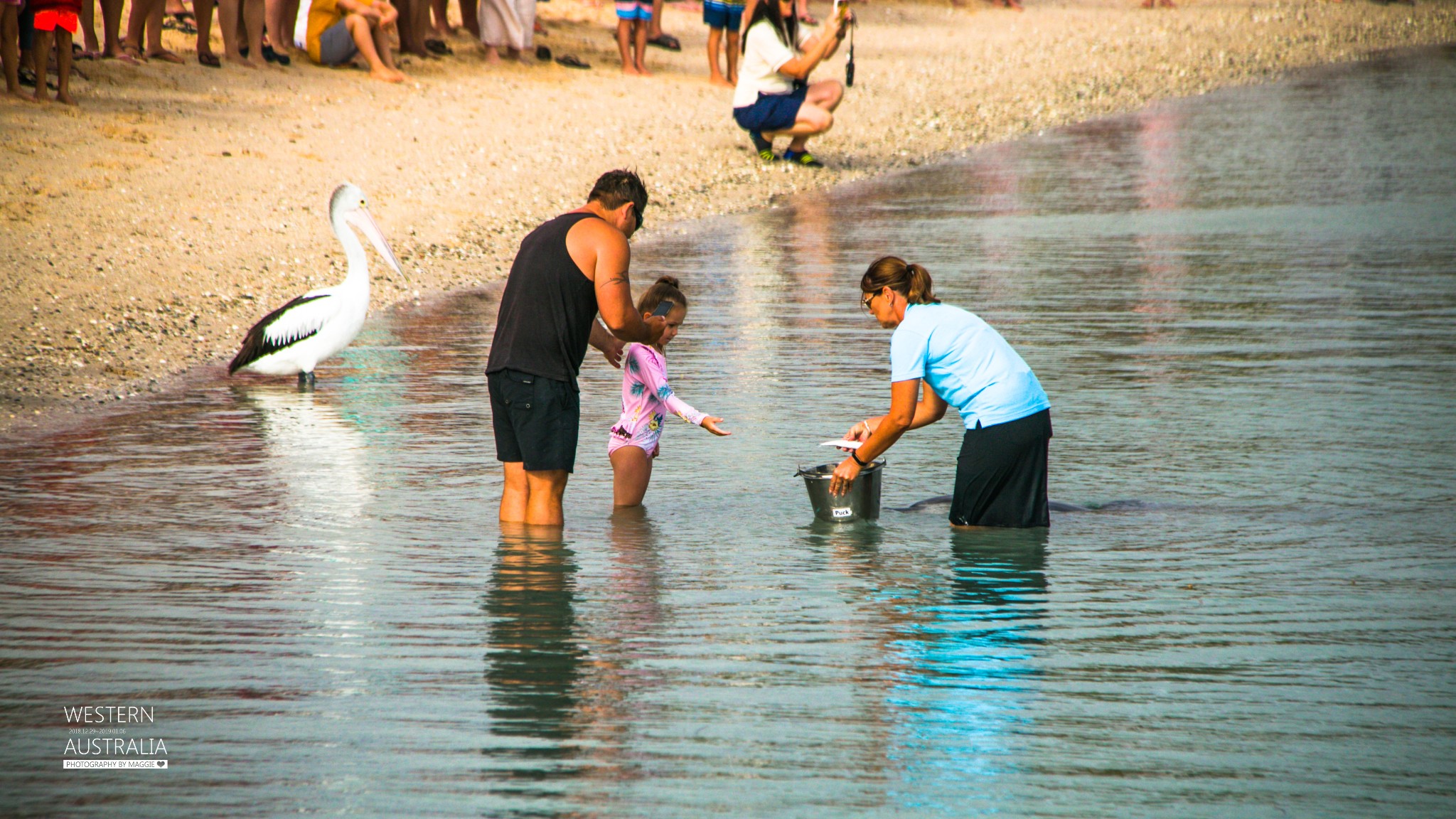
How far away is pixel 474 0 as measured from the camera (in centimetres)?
2147

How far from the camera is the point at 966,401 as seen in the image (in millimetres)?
6246

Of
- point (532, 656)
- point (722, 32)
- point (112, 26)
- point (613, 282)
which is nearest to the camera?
point (532, 656)

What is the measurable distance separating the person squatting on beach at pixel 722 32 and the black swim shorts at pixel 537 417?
50.0 feet

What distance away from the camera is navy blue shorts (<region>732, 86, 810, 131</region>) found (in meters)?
16.5

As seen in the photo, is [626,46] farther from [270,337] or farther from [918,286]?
[918,286]

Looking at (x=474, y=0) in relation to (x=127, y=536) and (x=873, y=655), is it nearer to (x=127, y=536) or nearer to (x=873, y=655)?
(x=127, y=536)

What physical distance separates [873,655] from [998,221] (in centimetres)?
1064

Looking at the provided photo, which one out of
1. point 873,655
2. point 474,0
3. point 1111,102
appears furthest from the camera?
point 1111,102

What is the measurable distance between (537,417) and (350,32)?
13186 millimetres

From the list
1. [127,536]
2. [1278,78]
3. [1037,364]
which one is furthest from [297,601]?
[1278,78]

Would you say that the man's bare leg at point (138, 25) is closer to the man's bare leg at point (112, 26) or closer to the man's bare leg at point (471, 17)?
the man's bare leg at point (112, 26)

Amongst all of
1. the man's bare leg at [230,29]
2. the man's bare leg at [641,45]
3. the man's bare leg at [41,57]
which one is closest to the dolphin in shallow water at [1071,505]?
the man's bare leg at [41,57]

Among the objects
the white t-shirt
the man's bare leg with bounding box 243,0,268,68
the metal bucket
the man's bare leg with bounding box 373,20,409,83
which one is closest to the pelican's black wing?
the metal bucket

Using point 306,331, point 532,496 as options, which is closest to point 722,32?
point 306,331
